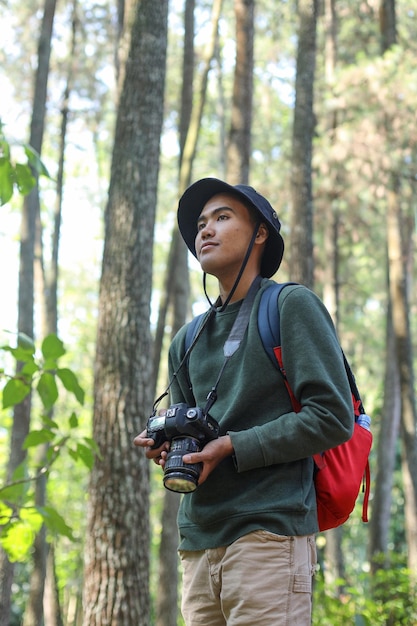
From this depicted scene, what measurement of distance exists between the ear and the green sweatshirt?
35 centimetres

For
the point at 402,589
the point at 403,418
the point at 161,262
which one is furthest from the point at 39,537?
the point at 161,262

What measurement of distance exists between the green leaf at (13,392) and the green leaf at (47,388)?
7 cm

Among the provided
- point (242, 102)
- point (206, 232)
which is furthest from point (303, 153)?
point (206, 232)

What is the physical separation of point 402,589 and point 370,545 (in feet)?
18.3

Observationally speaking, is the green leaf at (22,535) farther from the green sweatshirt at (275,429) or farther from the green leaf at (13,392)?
the green sweatshirt at (275,429)

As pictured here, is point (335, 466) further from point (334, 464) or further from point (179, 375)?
point (179, 375)

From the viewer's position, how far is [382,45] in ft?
46.2

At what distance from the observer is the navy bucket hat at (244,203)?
9.53ft

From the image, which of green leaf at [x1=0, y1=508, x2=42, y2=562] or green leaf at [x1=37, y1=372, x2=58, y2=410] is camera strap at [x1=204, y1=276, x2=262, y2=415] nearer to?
green leaf at [x1=37, y1=372, x2=58, y2=410]

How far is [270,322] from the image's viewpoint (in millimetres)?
2646

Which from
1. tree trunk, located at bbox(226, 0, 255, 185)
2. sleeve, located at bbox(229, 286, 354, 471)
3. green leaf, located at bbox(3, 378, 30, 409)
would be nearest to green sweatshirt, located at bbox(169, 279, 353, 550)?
sleeve, located at bbox(229, 286, 354, 471)

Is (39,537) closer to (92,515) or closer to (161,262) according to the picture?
(92,515)

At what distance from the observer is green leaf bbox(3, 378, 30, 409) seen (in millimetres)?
3504

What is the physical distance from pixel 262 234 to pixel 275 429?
0.86 meters
